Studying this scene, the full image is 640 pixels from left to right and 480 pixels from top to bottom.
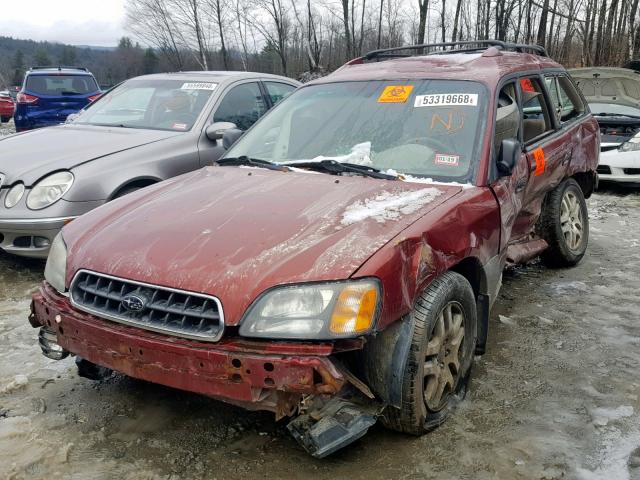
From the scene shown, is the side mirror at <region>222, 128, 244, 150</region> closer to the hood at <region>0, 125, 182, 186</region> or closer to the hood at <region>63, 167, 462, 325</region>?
the hood at <region>63, 167, 462, 325</region>

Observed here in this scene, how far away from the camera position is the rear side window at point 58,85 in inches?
476

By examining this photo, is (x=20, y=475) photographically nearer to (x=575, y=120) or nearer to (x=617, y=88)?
(x=575, y=120)

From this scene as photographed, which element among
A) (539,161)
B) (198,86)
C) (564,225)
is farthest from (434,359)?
(198,86)

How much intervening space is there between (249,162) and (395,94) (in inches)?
38.5

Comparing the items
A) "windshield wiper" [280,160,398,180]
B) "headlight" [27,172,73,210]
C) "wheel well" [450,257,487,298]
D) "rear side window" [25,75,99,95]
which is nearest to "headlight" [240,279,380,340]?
"wheel well" [450,257,487,298]

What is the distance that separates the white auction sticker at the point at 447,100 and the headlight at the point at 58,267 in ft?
6.85

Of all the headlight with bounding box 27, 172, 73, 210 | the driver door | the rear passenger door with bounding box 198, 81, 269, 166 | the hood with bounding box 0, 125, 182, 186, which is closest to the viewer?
the driver door

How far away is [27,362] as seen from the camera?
347 cm

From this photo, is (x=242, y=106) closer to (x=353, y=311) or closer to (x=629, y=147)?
(x=353, y=311)

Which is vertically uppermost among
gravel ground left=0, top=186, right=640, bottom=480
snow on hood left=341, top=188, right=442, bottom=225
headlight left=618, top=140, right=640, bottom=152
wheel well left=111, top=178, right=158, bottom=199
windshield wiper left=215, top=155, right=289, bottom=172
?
windshield wiper left=215, top=155, right=289, bottom=172

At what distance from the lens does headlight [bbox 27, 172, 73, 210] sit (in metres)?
4.64

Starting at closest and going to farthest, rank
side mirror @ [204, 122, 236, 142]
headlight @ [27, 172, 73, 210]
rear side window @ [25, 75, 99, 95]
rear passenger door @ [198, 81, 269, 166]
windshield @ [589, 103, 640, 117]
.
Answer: headlight @ [27, 172, 73, 210], side mirror @ [204, 122, 236, 142], rear passenger door @ [198, 81, 269, 166], windshield @ [589, 103, 640, 117], rear side window @ [25, 75, 99, 95]

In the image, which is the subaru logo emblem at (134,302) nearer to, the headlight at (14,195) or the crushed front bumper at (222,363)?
→ the crushed front bumper at (222,363)

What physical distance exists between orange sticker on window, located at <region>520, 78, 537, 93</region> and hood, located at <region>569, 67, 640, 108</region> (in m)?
5.44
